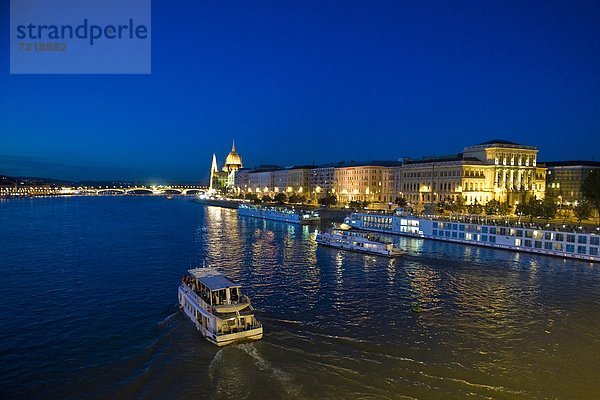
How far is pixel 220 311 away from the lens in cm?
2456

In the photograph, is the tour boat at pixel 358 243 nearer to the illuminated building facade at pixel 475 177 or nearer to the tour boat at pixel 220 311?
the tour boat at pixel 220 311

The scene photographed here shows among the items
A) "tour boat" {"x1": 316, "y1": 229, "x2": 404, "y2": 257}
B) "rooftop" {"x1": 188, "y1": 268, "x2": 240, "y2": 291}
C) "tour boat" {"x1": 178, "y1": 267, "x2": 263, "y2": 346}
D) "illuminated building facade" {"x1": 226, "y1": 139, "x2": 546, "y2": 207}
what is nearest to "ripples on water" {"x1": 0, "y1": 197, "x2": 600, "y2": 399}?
"tour boat" {"x1": 178, "y1": 267, "x2": 263, "y2": 346}

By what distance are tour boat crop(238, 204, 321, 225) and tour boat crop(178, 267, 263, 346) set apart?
2694 inches

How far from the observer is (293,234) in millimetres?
75750

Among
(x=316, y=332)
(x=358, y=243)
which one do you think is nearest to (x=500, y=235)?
(x=358, y=243)

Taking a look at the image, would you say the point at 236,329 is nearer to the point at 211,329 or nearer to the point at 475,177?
the point at 211,329

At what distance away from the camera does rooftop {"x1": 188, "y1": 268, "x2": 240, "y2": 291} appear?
84.9 feet

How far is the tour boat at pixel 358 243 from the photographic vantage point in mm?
51625

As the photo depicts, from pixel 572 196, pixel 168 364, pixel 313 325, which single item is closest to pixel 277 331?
pixel 313 325

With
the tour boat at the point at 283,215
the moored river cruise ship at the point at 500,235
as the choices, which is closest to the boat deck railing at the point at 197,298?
the moored river cruise ship at the point at 500,235

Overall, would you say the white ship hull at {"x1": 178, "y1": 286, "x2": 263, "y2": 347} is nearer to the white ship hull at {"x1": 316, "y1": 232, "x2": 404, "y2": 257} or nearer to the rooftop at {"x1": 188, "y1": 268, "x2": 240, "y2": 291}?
the rooftop at {"x1": 188, "y1": 268, "x2": 240, "y2": 291}

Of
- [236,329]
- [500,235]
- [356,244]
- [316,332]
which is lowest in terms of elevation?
[316,332]

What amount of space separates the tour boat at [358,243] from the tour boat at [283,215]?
34691 millimetres

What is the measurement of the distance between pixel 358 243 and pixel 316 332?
30.8 meters
